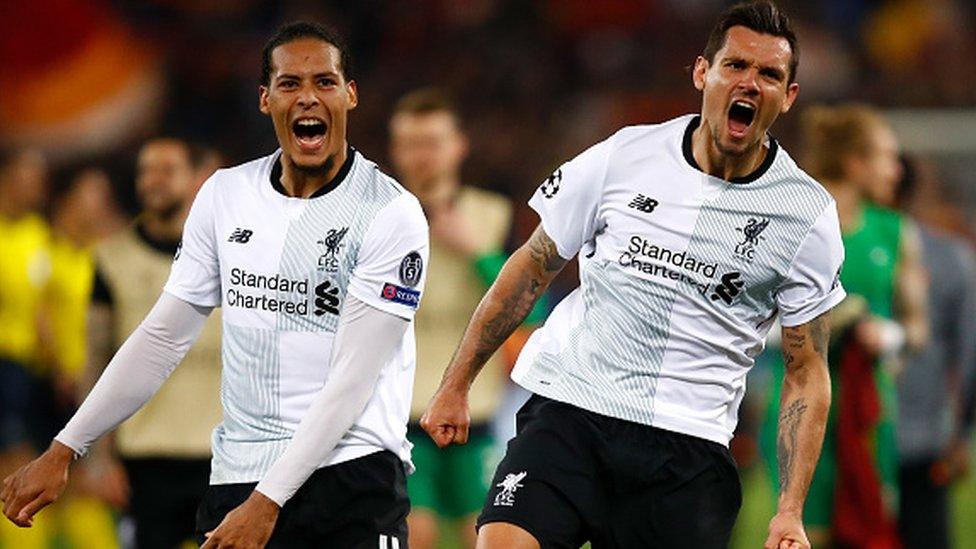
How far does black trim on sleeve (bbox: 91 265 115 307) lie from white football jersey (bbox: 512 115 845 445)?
3.35 meters

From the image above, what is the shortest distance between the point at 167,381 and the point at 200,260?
278cm

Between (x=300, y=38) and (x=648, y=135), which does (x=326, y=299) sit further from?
(x=648, y=135)

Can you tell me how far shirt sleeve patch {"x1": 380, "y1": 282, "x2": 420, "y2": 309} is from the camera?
5.26 m

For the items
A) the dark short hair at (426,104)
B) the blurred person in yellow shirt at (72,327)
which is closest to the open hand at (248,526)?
the dark short hair at (426,104)

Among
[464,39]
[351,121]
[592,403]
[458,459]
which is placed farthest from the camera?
[464,39]

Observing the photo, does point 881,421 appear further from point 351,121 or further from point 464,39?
point 464,39

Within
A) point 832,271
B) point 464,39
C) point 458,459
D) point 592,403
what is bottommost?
point 458,459

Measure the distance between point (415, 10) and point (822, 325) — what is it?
49.8 ft

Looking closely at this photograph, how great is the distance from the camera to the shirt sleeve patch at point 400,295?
5258mm

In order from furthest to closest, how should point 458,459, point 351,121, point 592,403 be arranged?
1. point 351,121
2. point 458,459
3. point 592,403

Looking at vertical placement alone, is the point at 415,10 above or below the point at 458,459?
above

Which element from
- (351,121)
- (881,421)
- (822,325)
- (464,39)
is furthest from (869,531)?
(464,39)

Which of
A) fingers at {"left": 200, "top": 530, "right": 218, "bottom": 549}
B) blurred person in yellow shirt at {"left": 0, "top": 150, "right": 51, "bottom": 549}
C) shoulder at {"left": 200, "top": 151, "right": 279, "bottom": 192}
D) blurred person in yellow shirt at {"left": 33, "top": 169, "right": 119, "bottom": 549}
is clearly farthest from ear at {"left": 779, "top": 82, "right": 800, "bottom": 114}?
blurred person in yellow shirt at {"left": 0, "top": 150, "right": 51, "bottom": 549}

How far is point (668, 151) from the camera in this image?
555cm
